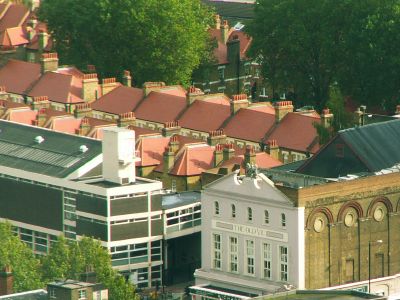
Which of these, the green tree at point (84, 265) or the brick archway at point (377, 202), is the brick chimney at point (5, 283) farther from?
the brick archway at point (377, 202)

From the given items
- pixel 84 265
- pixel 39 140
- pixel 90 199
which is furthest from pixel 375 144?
pixel 39 140

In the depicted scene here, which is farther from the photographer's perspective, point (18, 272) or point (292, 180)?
point (292, 180)

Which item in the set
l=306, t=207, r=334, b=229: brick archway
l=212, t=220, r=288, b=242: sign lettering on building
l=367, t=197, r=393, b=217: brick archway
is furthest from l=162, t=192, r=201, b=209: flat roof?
l=367, t=197, r=393, b=217: brick archway

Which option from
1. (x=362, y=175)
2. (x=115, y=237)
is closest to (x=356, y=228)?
(x=362, y=175)

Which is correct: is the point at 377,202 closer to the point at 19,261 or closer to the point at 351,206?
the point at 351,206

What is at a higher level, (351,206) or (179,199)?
(351,206)

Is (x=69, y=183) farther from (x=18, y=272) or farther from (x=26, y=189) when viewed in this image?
(x=18, y=272)
